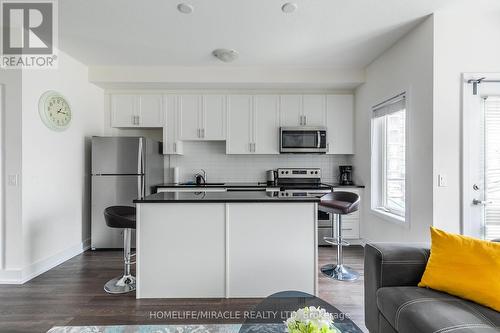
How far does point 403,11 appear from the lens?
2.50m

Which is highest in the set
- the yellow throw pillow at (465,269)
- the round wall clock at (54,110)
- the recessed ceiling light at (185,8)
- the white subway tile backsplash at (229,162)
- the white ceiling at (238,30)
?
the white ceiling at (238,30)

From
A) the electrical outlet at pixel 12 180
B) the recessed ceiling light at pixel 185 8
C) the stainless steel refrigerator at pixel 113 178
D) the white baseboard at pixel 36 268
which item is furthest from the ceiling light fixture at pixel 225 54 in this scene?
the white baseboard at pixel 36 268

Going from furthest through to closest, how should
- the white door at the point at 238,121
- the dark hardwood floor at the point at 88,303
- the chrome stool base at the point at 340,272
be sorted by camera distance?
1. the white door at the point at 238,121
2. the chrome stool base at the point at 340,272
3. the dark hardwood floor at the point at 88,303

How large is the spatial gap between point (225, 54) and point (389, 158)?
2.50 m

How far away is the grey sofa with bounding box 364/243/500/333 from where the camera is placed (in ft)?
4.09

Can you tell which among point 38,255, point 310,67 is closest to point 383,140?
point 310,67

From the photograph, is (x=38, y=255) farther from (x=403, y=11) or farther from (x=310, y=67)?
Answer: (x=403, y=11)

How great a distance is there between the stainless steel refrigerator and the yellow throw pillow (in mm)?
3472

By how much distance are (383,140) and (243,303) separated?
2.73 m

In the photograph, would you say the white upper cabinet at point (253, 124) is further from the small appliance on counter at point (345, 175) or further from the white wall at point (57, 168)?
the white wall at point (57, 168)

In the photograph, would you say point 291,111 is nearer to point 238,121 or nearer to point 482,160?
point 238,121

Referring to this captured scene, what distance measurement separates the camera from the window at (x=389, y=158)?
3127mm

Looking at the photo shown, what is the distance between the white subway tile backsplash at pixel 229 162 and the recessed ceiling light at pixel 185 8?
2426 mm

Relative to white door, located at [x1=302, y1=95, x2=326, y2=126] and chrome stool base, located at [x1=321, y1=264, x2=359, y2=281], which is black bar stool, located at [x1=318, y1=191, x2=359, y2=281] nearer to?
chrome stool base, located at [x1=321, y1=264, x2=359, y2=281]
